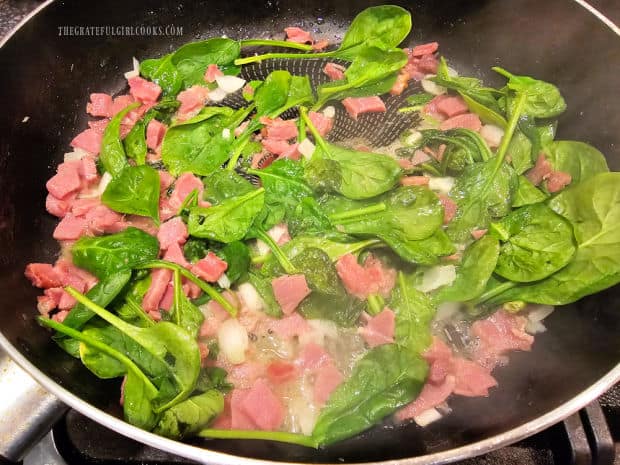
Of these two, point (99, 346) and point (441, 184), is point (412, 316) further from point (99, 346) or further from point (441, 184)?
point (99, 346)

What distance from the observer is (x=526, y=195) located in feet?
6.37

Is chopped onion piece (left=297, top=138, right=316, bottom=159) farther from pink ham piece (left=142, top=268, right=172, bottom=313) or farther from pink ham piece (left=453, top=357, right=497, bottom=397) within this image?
pink ham piece (left=453, top=357, right=497, bottom=397)

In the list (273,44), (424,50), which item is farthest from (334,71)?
(424,50)

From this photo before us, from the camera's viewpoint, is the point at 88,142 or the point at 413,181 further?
the point at 88,142

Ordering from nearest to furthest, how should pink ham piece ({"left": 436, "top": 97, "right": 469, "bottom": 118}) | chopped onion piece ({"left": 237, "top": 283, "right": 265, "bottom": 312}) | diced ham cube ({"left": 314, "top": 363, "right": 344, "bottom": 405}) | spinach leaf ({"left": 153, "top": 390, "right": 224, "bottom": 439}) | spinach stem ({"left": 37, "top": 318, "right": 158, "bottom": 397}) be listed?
spinach leaf ({"left": 153, "top": 390, "right": 224, "bottom": 439})
spinach stem ({"left": 37, "top": 318, "right": 158, "bottom": 397})
diced ham cube ({"left": 314, "top": 363, "right": 344, "bottom": 405})
chopped onion piece ({"left": 237, "top": 283, "right": 265, "bottom": 312})
pink ham piece ({"left": 436, "top": 97, "right": 469, "bottom": 118})

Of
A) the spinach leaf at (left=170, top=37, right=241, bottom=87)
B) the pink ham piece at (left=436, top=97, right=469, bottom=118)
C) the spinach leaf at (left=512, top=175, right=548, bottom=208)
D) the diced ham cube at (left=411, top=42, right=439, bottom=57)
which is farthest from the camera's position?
the diced ham cube at (left=411, top=42, right=439, bottom=57)

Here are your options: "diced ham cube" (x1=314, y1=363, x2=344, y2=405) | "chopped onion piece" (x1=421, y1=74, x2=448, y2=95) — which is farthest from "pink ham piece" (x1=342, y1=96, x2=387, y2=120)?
"diced ham cube" (x1=314, y1=363, x2=344, y2=405)

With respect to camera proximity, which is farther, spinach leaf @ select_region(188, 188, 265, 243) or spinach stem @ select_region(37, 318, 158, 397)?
spinach leaf @ select_region(188, 188, 265, 243)

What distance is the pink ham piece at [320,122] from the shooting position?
2.21m

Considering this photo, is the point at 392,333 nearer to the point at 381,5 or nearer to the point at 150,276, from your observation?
the point at 150,276

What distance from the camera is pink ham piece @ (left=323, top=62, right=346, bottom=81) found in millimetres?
2406

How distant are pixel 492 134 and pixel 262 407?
1570 mm

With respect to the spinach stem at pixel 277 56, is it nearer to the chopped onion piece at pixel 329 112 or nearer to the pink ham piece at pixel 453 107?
the chopped onion piece at pixel 329 112

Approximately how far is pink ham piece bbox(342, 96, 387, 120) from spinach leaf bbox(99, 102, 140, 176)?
1.05 metres
